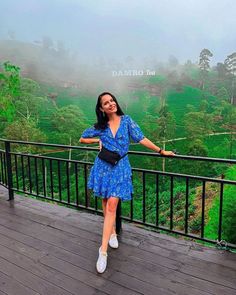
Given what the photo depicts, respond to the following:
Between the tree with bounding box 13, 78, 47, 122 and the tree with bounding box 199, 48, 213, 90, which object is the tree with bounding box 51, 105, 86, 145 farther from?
the tree with bounding box 199, 48, 213, 90

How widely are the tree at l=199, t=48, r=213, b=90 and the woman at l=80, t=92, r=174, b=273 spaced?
2821cm

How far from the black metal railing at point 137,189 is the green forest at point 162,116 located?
1.09 ft

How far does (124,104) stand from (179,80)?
7718 mm

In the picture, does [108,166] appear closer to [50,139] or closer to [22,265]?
[22,265]

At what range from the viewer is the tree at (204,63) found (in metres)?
28.8

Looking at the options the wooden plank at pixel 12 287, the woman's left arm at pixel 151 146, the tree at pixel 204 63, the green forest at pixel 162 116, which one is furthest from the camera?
the tree at pixel 204 63

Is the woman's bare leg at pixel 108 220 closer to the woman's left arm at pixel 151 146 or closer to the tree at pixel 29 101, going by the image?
the woman's left arm at pixel 151 146

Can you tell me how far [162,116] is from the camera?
76.2 feet

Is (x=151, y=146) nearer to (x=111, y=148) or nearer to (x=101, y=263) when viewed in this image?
(x=111, y=148)

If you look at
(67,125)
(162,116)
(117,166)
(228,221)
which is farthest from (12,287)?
(162,116)

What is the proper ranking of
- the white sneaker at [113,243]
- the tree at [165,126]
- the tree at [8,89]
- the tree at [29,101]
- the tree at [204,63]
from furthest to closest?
the tree at [204,63]
the tree at [165,126]
the tree at [29,101]
the tree at [8,89]
the white sneaker at [113,243]

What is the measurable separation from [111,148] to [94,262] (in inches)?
35.2

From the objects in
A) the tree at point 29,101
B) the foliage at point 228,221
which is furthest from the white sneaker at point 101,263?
the tree at point 29,101

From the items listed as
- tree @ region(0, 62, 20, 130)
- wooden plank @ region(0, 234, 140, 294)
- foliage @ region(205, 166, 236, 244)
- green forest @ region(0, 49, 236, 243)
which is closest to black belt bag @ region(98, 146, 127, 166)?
wooden plank @ region(0, 234, 140, 294)
